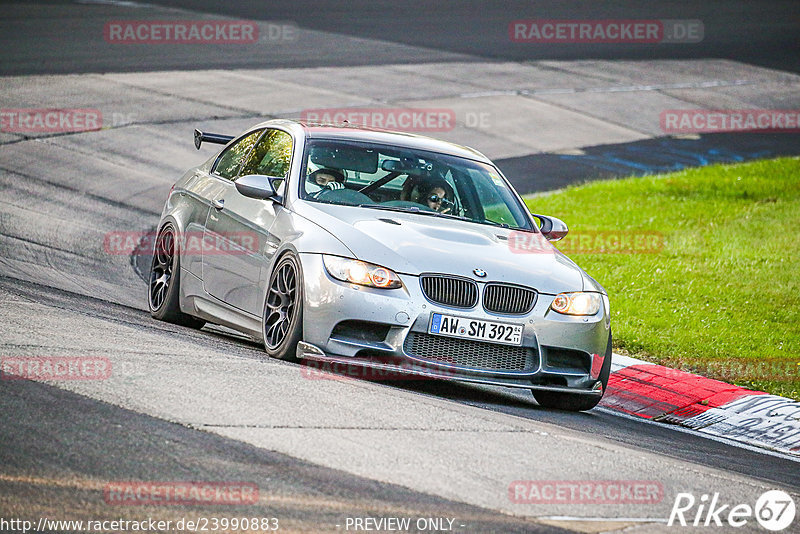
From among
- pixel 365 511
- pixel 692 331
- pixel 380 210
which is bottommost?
pixel 692 331

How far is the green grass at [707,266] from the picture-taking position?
34.8ft

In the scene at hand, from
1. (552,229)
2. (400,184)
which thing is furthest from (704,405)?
(400,184)

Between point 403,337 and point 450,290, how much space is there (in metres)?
Answer: 0.43

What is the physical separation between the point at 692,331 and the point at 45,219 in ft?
22.8

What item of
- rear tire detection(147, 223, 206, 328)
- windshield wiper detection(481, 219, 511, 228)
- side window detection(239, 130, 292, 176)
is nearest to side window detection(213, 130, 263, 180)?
side window detection(239, 130, 292, 176)

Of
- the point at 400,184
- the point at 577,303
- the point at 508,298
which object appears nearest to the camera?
the point at 508,298

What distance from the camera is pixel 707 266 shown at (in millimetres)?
13641

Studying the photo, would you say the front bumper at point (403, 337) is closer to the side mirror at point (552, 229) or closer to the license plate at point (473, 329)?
the license plate at point (473, 329)

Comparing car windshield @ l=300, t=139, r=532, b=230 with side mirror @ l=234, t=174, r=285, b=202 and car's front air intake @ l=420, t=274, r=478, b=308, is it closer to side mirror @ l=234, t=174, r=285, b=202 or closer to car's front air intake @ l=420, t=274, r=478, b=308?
side mirror @ l=234, t=174, r=285, b=202

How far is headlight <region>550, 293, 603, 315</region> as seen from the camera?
790 cm

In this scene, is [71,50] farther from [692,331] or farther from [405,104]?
[692,331]

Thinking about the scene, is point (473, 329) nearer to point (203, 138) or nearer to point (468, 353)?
point (468, 353)

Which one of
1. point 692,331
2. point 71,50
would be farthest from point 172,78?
point 692,331

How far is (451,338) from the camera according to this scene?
7562 mm
